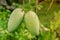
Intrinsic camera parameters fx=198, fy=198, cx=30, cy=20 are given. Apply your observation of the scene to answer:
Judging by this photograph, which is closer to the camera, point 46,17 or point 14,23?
point 14,23

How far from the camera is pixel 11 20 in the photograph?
41 centimetres

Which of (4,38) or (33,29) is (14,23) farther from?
(4,38)

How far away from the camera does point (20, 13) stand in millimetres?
402

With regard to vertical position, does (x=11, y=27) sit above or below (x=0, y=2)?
above

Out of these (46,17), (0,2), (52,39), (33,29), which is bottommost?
(46,17)

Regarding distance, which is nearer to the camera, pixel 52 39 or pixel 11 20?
pixel 11 20

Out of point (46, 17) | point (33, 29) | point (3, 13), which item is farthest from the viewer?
point (46, 17)

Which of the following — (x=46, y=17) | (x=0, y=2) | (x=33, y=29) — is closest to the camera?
(x=33, y=29)

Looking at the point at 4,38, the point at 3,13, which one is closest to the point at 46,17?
the point at 3,13

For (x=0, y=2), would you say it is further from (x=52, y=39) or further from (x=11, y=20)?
(x=11, y=20)

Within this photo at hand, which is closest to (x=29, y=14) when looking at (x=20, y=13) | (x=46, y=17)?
(x=20, y=13)

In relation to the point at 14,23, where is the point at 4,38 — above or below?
below

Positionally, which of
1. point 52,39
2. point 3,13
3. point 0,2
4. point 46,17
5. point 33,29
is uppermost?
point 33,29

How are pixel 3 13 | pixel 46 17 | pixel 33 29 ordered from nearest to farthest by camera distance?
1. pixel 33 29
2. pixel 3 13
3. pixel 46 17
